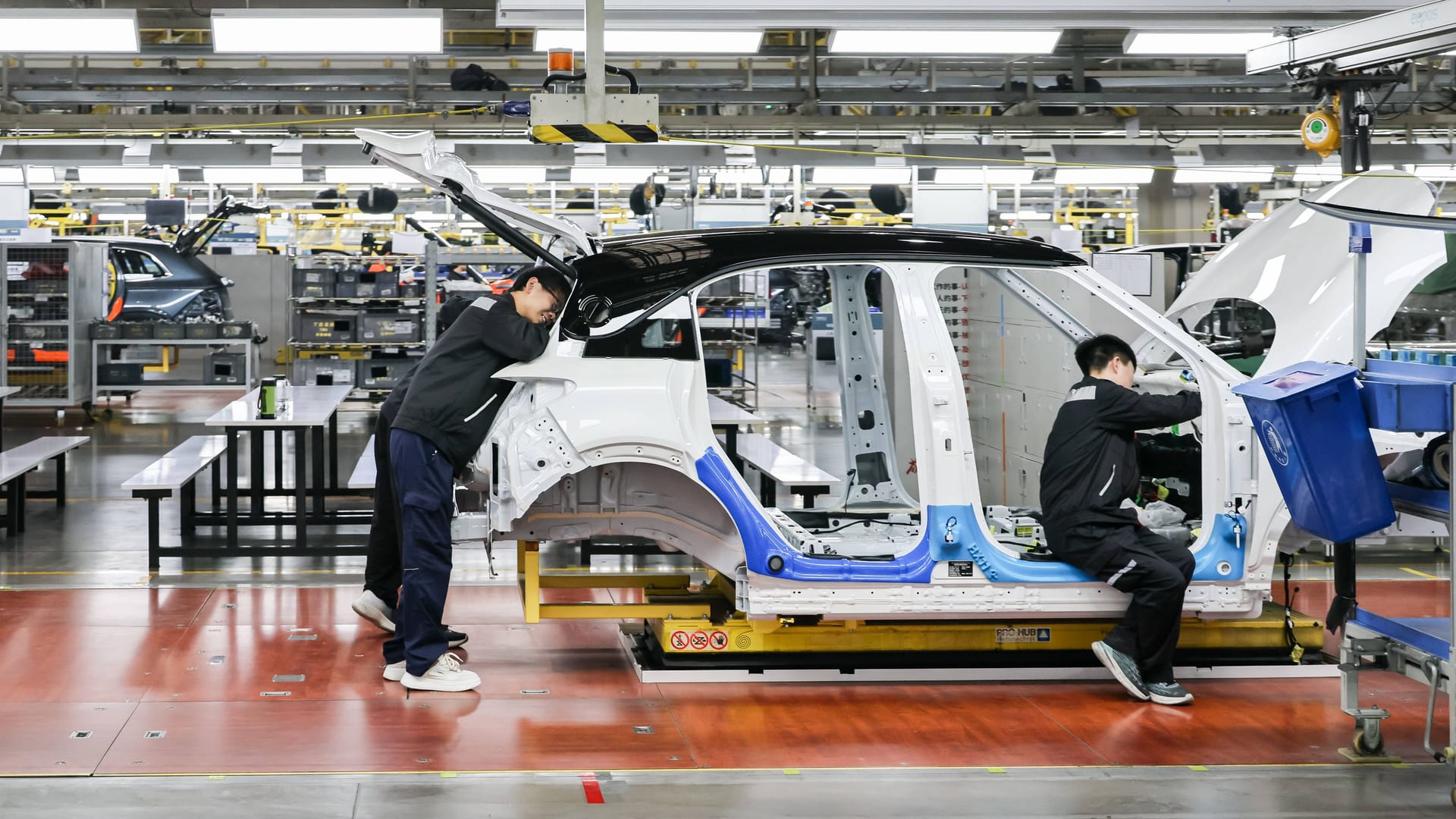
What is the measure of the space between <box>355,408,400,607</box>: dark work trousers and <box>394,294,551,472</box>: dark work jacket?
94 cm

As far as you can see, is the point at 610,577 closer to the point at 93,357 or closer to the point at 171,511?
the point at 171,511

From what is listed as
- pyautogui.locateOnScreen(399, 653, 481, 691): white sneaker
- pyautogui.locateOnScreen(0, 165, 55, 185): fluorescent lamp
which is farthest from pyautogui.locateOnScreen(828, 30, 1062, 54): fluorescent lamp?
pyautogui.locateOnScreen(0, 165, 55, 185): fluorescent lamp

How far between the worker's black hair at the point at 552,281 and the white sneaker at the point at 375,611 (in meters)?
A: 1.70

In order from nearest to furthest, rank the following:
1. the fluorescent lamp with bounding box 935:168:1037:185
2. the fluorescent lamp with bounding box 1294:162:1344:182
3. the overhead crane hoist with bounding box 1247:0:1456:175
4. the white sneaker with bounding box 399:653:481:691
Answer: the white sneaker with bounding box 399:653:481:691
the overhead crane hoist with bounding box 1247:0:1456:175
the fluorescent lamp with bounding box 935:168:1037:185
the fluorescent lamp with bounding box 1294:162:1344:182

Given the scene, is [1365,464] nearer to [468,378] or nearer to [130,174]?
[468,378]

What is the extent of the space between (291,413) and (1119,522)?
4852 millimetres

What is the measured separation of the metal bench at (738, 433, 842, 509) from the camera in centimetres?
696

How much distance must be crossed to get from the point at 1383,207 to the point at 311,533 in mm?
6362

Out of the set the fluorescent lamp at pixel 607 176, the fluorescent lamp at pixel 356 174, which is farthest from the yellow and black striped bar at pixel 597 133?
the fluorescent lamp at pixel 607 176

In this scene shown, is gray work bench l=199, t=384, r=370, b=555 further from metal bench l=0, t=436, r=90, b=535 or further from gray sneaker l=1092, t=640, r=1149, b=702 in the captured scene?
gray sneaker l=1092, t=640, r=1149, b=702

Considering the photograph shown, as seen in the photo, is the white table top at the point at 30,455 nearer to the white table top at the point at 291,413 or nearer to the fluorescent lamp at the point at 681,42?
the white table top at the point at 291,413

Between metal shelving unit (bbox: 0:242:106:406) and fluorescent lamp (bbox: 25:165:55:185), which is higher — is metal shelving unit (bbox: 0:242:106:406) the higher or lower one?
the lower one

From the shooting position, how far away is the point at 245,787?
3.99 metres


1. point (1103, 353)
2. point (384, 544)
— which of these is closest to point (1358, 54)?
point (1103, 353)
